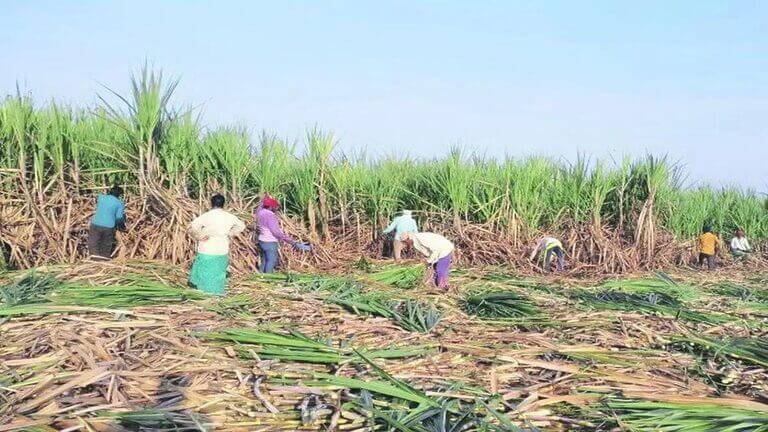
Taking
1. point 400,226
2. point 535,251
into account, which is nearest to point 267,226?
point 400,226

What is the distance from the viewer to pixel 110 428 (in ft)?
8.97

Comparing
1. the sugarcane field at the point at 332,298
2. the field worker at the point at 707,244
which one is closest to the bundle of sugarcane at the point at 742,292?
the sugarcane field at the point at 332,298

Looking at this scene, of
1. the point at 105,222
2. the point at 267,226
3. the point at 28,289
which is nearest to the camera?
the point at 28,289

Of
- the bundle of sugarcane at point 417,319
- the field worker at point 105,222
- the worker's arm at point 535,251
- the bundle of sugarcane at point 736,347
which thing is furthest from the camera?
the worker's arm at point 535,251

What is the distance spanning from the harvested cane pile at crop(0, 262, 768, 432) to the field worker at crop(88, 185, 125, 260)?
7.17 feet

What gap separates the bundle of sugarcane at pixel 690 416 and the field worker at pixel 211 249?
3697 millimetres

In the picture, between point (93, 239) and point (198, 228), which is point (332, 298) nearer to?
point (198, 228)

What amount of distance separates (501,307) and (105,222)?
4.64m

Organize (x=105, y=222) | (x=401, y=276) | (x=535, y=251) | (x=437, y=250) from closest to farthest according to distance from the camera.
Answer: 1. (x=437, y=250)
2. (x=401, y=276)
3. (x=105, y=222)
4. (x=535, y=251)

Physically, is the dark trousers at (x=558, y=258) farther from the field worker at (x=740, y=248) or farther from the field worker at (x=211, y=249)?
the field worker at (x=740, y=248)

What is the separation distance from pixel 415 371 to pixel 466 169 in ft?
27.6

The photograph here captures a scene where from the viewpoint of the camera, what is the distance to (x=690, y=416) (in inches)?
111

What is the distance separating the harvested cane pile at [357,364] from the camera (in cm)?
284

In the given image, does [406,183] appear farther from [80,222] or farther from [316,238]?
[80,222]
